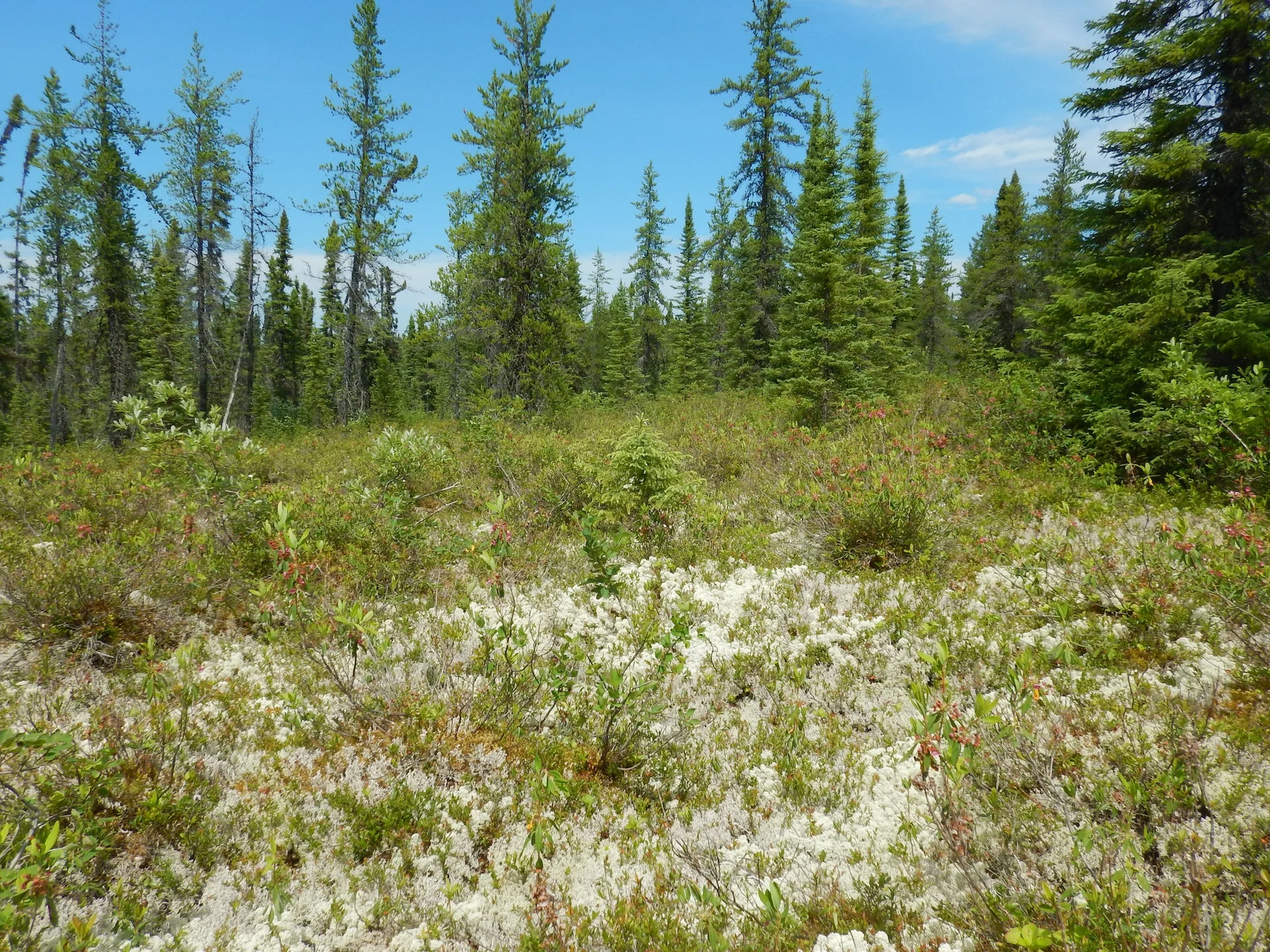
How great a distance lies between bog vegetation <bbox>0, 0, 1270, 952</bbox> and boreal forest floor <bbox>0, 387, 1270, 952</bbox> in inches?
1.3

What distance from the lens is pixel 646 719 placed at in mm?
4715

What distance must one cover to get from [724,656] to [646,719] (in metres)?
1.29

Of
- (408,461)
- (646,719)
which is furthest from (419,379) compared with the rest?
(646,719)

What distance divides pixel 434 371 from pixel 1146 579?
56.3 metres

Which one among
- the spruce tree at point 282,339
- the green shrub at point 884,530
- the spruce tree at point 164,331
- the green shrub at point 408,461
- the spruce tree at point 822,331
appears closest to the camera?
the green shrub at point 884,530

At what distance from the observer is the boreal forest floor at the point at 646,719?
3.08m

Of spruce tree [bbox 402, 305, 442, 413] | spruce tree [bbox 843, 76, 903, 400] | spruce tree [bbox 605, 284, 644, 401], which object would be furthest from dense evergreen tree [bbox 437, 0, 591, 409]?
spruce tree [bbox 402, 305, 442, 413]

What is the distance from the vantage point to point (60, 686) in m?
4.66

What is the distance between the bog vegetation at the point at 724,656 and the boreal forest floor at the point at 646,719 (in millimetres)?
33

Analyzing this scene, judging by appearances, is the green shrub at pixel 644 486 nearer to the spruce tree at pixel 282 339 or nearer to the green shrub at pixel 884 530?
the green shrub at pixel 884 530

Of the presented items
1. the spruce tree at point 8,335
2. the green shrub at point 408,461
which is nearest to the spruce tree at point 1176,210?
the green shrub at point 408,461

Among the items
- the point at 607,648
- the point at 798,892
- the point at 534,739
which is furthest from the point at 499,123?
the point at 798,892

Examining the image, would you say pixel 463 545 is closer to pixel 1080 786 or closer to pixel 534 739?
pixel 534 739

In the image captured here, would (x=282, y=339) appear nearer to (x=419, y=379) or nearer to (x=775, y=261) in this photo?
(x=419, y=379)
